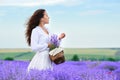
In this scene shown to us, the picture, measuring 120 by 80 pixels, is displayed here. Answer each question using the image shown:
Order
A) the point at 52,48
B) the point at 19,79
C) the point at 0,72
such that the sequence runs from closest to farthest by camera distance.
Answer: the point at 19,79, the point at 0,72, the point at 52,48

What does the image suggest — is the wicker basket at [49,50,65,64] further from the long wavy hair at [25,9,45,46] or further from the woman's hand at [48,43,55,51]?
the long wavy hair at [25,9,45,46]

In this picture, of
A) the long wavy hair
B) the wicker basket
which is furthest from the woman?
the wicker basket

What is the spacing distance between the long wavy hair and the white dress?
0.18 m

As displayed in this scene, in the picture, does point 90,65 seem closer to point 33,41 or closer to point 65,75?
point 33,41

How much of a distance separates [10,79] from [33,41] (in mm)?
1355

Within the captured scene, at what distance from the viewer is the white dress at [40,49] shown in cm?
658

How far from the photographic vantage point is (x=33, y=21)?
22.8ft

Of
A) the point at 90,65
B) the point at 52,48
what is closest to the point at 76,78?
the point at 52,48

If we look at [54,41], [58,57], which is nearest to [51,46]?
[54,41]

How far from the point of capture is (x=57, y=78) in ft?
17.9

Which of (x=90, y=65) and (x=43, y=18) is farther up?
(x=43, y=18)

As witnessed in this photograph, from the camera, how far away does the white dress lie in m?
6.58

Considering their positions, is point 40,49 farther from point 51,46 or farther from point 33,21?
point 33,21

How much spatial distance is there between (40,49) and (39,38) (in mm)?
176
